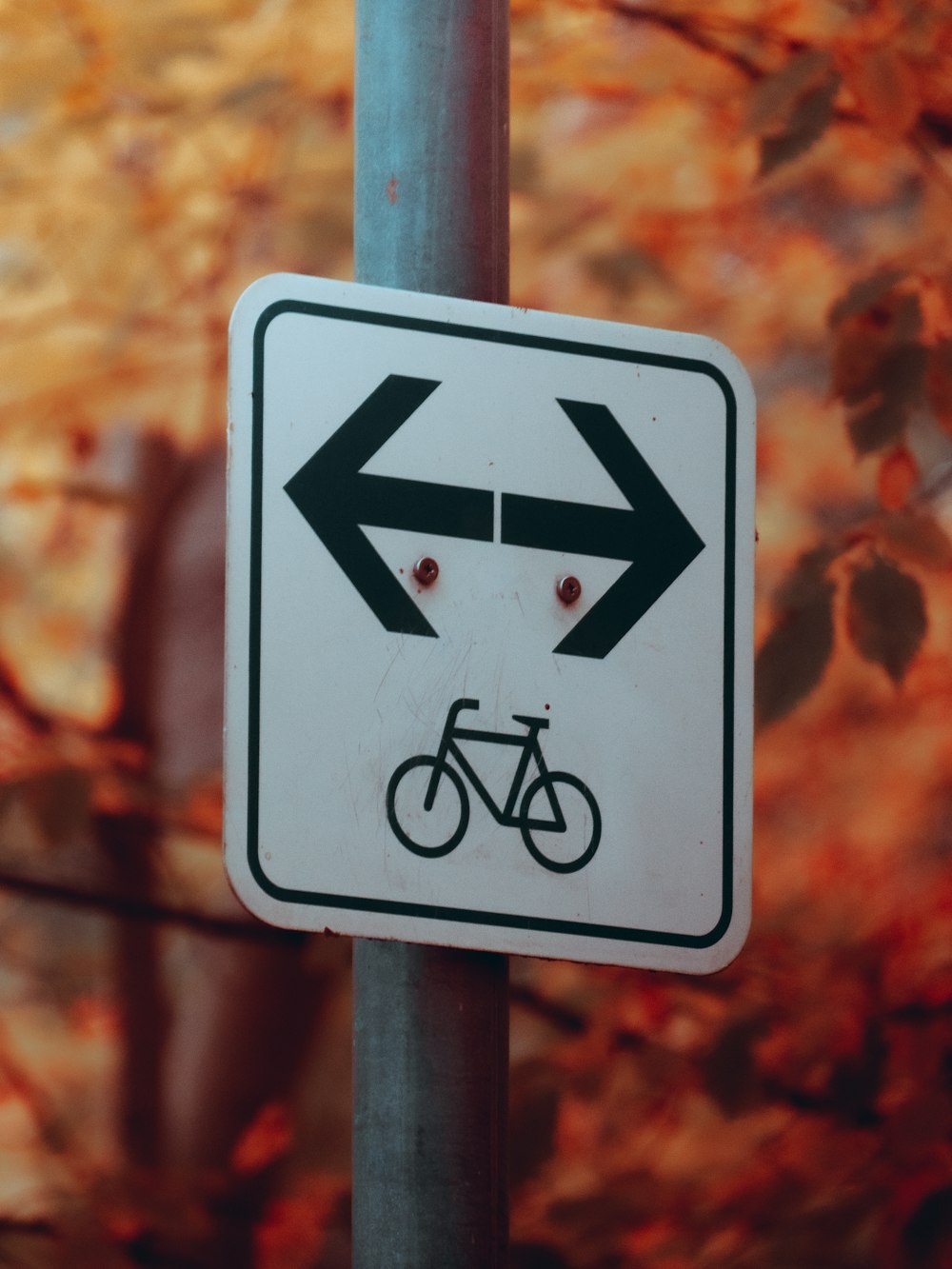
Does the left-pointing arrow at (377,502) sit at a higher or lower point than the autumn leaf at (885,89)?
lower

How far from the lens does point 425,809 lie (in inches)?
67.2

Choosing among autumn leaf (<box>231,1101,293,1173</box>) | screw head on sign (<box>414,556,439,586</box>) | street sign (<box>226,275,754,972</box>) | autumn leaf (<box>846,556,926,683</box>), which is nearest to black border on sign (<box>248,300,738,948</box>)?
street sign (<box>226,275,754,972</box>)

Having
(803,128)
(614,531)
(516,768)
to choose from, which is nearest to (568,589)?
(614,531)

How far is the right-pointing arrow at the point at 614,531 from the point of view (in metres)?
1.84

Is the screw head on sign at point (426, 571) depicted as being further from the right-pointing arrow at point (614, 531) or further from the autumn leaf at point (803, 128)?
the autumn leaf at point (803, 128)

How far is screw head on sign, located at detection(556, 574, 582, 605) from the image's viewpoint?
1.83 m

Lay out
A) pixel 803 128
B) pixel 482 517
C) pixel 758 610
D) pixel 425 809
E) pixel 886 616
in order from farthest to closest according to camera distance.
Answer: pixel 758 610
pixel 803 128
pixel 886 616
pixel 482 517
pixel 425 809

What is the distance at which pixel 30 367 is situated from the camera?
179 inches

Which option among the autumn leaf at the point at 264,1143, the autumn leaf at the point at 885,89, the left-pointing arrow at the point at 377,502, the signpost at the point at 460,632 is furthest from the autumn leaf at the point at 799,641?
the autumn leaf at the point at 264,1143

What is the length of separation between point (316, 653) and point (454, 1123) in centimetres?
47

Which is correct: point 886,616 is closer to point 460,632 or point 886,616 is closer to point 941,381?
point 941,381

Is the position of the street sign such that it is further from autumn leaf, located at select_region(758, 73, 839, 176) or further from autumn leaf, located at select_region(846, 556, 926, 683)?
autumn leaf, located at select_region(758, 73, 839, 176)

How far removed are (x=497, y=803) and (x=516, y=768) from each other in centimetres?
4

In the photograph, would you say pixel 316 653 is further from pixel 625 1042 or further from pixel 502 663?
pixel 625 1042
